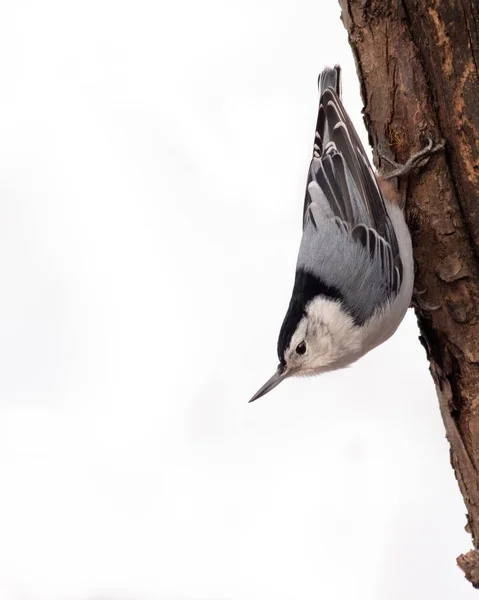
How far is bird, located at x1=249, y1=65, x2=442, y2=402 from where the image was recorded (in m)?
1.87

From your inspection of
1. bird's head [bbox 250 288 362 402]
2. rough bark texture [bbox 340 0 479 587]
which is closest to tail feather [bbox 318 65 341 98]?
rough bark texture [bbox 340 0 479 587]

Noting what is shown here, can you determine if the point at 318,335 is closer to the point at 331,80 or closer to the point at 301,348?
the point at 301,348

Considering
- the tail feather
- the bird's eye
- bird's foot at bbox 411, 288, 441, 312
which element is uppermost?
the tail feather

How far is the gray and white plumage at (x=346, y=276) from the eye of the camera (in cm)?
188

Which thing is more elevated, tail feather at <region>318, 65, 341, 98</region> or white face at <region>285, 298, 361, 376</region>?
tail feather at <region>318, 65, 341, 98</region>

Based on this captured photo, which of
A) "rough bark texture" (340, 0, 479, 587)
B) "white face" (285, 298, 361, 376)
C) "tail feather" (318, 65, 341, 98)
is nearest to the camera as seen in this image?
"rough bark texture" (340, 0, 479, 587)

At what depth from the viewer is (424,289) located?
72.3 inches

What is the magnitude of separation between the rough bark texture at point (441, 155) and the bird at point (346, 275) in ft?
0.20

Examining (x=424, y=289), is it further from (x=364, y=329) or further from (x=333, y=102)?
(x=333, y=102)

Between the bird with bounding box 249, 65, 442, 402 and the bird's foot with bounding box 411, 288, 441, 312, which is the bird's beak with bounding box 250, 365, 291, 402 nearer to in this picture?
the bird with bounding box 249, 65, 442, 402

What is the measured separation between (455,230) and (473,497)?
2.18ft

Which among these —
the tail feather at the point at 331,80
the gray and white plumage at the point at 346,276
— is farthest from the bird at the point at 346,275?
the tail feather at the point at 331,80

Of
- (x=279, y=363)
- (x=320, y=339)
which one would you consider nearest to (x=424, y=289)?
(x=320, y=339)

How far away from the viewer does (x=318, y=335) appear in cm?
193
